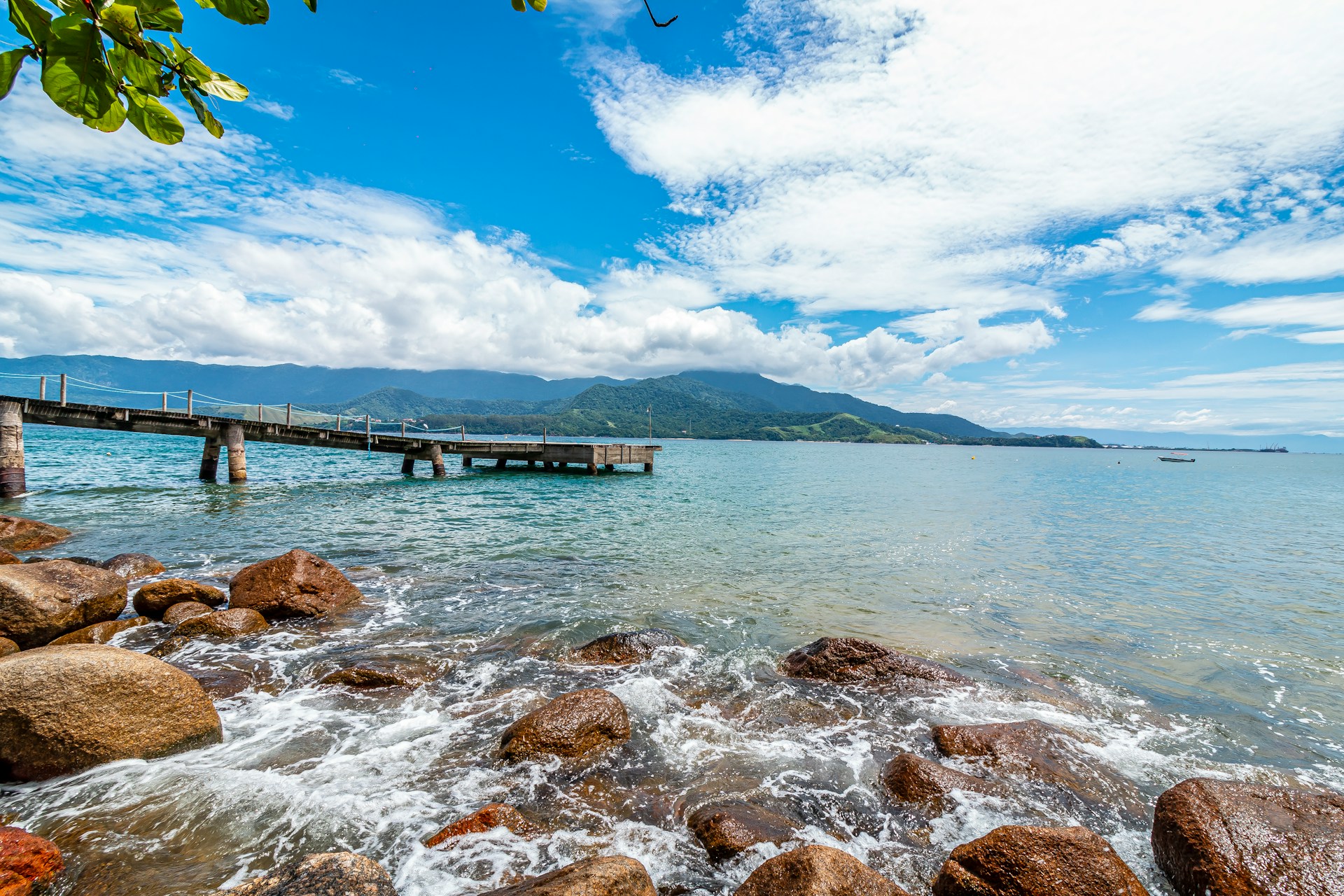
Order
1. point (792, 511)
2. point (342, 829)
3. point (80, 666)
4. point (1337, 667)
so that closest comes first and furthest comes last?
point (342, 829), point (80, 666), point (1337, 667), point (792, 511)

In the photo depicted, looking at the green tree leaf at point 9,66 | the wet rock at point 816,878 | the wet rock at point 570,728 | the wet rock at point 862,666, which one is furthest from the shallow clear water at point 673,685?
the green tree leaf at point 9,66

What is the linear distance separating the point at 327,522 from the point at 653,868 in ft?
74.1

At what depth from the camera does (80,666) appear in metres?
5.91

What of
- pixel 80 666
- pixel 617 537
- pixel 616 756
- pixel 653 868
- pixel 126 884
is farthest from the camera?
pixel 617 537

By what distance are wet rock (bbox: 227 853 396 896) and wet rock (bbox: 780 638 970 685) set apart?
6.85 m

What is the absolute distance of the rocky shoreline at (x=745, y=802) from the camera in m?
4.30

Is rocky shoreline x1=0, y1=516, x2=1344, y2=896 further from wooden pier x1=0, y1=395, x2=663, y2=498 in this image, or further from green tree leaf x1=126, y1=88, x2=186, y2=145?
wooden pier x1=0, y1=395, x2=663, y2=498

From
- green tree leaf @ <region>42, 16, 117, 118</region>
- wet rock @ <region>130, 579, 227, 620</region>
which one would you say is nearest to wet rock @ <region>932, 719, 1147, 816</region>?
green tree leaf @ <region>42, 16, 117, 118</region>

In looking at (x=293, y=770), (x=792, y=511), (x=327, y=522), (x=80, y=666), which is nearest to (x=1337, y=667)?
(x=293, y=770)

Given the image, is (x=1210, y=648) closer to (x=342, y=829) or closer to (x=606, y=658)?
(x=606, y=658)

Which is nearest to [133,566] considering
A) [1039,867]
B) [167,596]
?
[167,596]

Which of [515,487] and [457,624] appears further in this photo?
[515,487]

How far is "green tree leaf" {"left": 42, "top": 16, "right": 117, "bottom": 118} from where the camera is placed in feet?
4.78

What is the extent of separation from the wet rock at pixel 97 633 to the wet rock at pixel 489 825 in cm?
877
